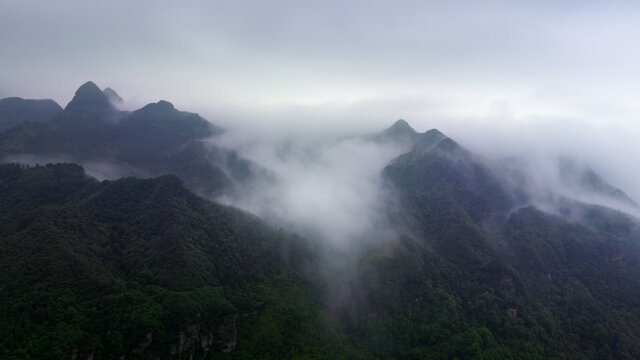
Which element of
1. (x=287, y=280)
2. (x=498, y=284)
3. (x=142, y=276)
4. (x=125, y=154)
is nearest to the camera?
(x=142, y=276)

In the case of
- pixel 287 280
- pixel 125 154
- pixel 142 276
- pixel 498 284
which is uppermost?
pixel 125 154

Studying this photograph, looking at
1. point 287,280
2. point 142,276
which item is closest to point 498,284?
point 287,280

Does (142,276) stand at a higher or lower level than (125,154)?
lower

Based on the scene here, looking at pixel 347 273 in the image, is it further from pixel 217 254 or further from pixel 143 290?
pixel 143 290

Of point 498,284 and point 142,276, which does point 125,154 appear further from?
point 498,284

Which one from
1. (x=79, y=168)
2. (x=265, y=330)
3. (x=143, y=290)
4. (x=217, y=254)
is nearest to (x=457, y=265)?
(x=265, y=330)

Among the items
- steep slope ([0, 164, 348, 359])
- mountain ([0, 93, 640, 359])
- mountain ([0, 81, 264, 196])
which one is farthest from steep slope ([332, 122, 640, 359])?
mountain ([0, 81, 264, 196])

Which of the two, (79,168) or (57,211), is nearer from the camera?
(57,211)

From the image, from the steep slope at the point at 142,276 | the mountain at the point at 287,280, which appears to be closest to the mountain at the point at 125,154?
the mountain at the point at 287,280
